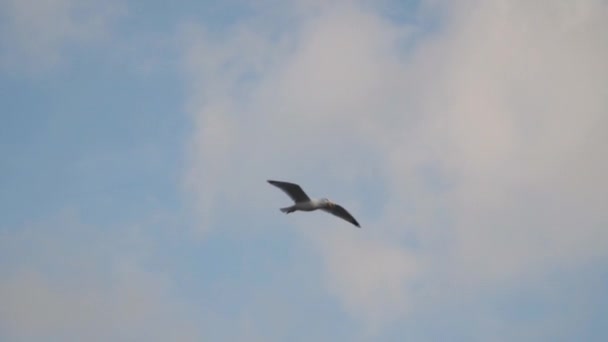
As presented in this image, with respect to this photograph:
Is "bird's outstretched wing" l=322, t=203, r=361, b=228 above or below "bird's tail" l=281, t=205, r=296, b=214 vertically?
above

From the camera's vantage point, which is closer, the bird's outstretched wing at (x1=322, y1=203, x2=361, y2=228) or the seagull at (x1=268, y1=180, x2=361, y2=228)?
the seagull at (x1=268, y1=180, x2=361, y2=228)

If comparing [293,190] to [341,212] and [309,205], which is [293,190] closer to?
[309,205]

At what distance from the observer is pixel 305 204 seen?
55.7m

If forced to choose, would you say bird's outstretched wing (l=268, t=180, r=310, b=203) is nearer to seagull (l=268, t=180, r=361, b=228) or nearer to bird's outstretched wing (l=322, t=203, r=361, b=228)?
seagull (l=268, t=180, r=361, b=228)

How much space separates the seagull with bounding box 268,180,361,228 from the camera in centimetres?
5422

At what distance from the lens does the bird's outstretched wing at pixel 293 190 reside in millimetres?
53856

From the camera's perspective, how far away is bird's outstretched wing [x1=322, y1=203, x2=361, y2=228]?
57.3m

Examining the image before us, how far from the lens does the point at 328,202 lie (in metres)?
56.8

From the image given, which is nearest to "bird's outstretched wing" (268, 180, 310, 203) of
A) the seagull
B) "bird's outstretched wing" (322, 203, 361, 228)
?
the seagull

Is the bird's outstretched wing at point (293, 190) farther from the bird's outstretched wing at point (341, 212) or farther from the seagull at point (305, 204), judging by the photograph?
the bird's outstretched wing at point (341, 212)

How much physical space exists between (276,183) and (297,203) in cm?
298

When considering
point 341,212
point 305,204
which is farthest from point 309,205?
point 341,212

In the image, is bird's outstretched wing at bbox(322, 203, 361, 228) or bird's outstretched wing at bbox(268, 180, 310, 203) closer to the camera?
bird's outstretched wing at bbox(268, 180, 310, 203)

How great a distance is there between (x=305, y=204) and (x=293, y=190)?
1756 millimetres
